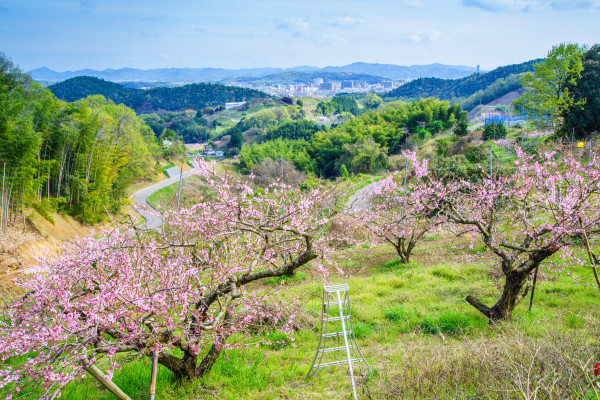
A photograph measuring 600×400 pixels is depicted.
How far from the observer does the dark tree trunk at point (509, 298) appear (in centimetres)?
451

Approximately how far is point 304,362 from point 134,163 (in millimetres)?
26688

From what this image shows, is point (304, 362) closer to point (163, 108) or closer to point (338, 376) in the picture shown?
point (338, 376)

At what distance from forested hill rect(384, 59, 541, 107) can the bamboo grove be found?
70.1 m

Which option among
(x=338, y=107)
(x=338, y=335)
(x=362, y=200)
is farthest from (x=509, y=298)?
(x=338, y=107)

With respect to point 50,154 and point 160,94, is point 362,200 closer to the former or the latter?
point 50,154

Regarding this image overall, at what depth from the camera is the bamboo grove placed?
41.1 ft

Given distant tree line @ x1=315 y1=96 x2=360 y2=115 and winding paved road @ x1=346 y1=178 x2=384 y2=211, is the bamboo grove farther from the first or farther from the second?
distant tree line @ x1=315 y1=96 x2=360 y2=115

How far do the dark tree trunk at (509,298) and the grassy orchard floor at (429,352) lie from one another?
0.17 m

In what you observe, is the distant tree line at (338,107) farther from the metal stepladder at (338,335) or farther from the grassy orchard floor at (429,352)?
the metal stepladder at (338,335)

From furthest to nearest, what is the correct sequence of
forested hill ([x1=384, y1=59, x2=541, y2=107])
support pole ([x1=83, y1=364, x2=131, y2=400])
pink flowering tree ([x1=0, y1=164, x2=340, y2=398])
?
forested hill ([x1=384, y1=59, x2=541, y2=107])
pink flowering tree ([x1=0, y1=164, x2=340, y2=398])
support pole ([x1=83, y1=364, x2=131, y2=400])

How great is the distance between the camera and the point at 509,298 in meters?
4.61

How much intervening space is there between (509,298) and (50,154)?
19819 millimetres

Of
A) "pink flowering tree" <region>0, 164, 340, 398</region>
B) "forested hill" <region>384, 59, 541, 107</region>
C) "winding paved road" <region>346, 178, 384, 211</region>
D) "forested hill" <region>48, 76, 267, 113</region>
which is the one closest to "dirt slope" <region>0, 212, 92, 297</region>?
"pink flowering tree" <region>0, 164, 340, 398</region>

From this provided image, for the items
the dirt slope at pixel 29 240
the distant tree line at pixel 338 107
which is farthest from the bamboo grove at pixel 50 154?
the distant tree line at pixel 338 107
